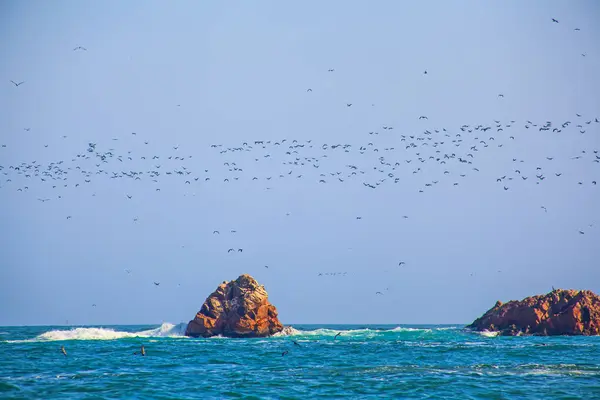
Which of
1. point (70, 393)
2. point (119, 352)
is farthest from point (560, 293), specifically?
point (70, 393)

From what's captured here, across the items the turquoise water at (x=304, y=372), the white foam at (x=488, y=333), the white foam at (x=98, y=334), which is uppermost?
the white foam at (x=98, y=334)

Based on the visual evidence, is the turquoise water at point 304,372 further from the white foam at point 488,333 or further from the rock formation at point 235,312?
the white foam at point 488,333

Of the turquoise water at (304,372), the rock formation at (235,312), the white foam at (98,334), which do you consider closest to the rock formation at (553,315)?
the turquoise water at (304,372)

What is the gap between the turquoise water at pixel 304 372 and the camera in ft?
127

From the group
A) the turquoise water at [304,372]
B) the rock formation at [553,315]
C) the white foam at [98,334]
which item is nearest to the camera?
the turquoise water at [304,372]

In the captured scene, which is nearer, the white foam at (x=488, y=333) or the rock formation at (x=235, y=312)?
the rock formation at (x=235, y=312)

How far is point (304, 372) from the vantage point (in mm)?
47625

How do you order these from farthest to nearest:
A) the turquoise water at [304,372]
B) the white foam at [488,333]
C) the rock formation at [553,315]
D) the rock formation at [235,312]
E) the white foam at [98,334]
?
1. the white foam at [488,333]
2. the rock formation at [553,315]
3. the white foam at [98,334]
4. the rock formation at [235,312]
5. the turquoise water at [304,372]

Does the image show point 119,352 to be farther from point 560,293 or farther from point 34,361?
point 560,293

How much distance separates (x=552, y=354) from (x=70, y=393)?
4028 cm

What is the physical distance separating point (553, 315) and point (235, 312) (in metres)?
42.1

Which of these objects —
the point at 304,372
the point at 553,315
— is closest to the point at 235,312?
the point at 553,315

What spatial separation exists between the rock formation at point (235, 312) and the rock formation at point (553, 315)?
33.4m

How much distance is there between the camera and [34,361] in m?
54.9
